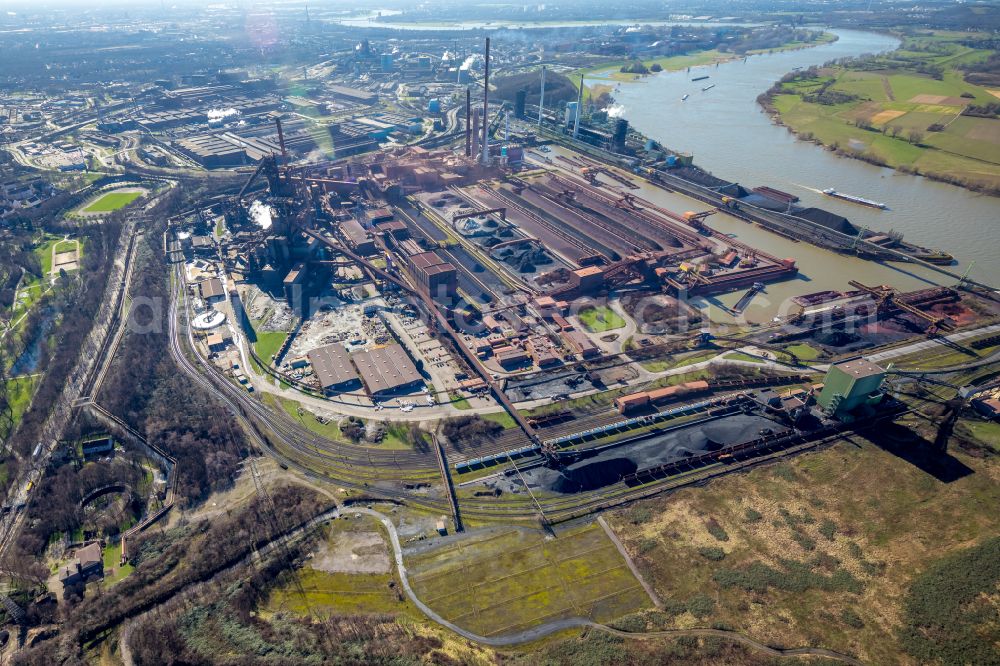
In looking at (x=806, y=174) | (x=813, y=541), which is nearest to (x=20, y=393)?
(x=813, y=541)

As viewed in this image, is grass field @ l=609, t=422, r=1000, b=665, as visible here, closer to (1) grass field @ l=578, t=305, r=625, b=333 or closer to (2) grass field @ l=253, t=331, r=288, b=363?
(1) grass field @ l=578, t=305, r=625, b=333

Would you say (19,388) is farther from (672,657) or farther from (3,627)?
(672,657)

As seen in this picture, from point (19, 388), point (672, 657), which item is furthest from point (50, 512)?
point (672, 657)

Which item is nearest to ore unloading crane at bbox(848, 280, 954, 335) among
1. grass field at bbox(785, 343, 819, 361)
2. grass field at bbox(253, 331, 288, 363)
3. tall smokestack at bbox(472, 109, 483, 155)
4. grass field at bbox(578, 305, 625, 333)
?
grass field at bbox(785, 343, 819, 361)

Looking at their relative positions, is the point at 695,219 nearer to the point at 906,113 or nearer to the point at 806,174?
the point at 806,174

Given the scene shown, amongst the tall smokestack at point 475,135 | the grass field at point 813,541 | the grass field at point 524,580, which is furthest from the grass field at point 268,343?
the tall smokestack at point 475,135

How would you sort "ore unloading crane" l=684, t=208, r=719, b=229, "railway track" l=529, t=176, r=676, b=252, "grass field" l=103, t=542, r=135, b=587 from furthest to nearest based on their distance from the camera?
"ore unloading crane" l=684, t=208, r=719, b=229
"railway track" l=529, t=176, r=676, b=252
"grass field" l=103, t=542, r=135, b=587

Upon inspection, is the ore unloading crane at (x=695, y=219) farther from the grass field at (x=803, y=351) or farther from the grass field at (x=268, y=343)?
the grass field at (x=268, y=343)
